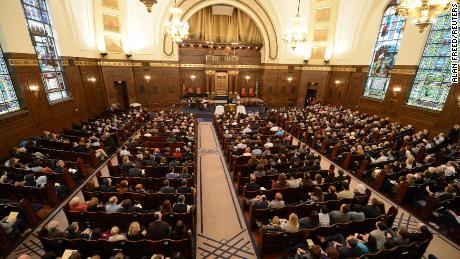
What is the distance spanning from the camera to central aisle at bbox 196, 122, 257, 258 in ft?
15.7

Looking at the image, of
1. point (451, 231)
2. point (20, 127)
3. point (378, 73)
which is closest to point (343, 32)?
point (378, 73)

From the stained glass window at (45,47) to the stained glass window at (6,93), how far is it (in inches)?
77.7

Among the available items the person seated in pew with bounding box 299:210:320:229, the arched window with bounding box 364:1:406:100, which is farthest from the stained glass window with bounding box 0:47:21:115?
the arched window with bounding box 364:1:406:100

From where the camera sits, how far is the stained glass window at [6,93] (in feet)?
28.2

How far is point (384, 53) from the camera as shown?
15148 mm

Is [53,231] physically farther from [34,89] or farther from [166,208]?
[34,89]

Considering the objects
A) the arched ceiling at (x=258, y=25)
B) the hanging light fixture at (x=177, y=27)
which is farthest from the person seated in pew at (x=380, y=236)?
the arched ceiling at (x=258, y=25)

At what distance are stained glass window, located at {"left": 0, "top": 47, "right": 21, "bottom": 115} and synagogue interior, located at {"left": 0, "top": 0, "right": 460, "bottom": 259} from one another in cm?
6

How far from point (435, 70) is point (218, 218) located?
14.4m

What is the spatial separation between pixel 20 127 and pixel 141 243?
9327 mm

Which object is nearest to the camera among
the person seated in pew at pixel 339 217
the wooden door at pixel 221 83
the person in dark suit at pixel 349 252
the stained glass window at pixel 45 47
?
the person in dark suit at pixel 349 252

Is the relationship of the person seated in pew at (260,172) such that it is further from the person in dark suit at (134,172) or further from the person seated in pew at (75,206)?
the person seated in pew at (75,206)

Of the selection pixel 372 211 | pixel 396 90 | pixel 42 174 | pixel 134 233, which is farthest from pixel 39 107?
pixel 396 90

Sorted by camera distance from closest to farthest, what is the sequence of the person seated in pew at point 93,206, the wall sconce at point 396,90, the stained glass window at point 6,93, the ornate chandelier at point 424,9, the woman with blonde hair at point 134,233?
the woman with blonde hair at point 134,233, the person seated in pew at point 93,206, the ornate chandelier at point 424,9, the stained glass window at point 6,93, the wall sconce at point 396,90
